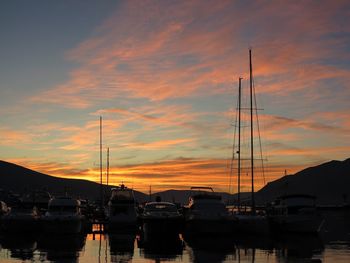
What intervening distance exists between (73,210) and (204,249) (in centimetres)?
1296

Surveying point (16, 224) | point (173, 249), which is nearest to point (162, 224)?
point (173, 249)

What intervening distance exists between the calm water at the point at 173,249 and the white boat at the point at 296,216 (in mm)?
2200

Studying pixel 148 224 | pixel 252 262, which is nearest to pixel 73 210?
pixel 148 224

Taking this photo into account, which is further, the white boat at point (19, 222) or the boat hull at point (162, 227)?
the white boat at point (19, 222)

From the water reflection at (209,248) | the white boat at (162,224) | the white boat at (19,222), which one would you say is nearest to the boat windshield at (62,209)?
the white boat at (19,222)

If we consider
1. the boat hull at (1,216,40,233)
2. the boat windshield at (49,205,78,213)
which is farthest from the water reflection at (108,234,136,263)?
the boat hull at (1,216,40,233)

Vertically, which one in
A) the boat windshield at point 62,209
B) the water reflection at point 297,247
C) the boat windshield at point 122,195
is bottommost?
the water reflection at point 297,247

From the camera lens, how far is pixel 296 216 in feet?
134

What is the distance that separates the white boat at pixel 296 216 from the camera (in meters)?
40.2

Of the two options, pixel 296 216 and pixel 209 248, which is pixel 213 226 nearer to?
pixel 296 216

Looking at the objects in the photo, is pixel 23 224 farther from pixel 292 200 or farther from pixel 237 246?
pixel 292 200

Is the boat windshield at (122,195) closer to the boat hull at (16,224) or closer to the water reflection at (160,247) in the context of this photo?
the water reflection at (160,247)

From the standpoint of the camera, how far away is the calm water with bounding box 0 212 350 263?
25.8 m

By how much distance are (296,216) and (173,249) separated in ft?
46.1
